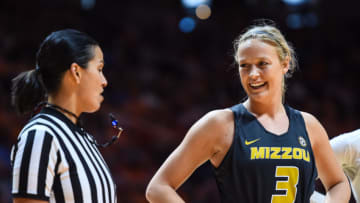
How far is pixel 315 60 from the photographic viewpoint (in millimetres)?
6824

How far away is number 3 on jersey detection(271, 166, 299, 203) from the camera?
1833 mm

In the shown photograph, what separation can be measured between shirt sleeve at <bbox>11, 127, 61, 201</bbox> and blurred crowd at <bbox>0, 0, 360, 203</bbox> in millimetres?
2836

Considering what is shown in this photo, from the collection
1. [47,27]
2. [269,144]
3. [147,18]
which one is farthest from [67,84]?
[147,18]

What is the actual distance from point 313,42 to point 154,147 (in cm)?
342

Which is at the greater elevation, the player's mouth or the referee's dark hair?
the referee's dark hair

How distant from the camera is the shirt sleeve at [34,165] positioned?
4.74ft

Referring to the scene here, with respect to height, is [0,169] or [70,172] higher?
[70,172]

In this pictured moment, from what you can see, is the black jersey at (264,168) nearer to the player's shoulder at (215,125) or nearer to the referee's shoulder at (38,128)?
the player's shoulder at (215,125)

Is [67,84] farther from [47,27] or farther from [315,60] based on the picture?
[315,60]

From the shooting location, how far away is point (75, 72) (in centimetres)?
166

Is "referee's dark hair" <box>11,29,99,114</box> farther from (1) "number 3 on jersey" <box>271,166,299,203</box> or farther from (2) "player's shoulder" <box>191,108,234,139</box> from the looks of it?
(1) "number 3 on jersey" <box>271,166,299,203</box>

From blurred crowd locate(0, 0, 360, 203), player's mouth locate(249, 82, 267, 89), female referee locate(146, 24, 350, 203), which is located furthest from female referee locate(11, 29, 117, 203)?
blurred crowd locate(0, 0, 360, 203)

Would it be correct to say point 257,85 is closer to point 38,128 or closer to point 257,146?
point 257,146

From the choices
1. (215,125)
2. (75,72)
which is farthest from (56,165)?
(215,125)
